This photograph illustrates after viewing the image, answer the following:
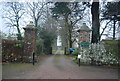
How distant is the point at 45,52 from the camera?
→ 16969 millimetres

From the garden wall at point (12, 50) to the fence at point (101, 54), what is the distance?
4.81 m

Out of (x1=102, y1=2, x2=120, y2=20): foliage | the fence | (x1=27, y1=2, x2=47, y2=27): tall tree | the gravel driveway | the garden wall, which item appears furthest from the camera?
(x1=27, y1=2, x2=47, y2=27): tall tree

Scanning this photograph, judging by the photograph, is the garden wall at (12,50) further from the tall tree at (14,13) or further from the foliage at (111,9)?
the tall tree at (14,13)

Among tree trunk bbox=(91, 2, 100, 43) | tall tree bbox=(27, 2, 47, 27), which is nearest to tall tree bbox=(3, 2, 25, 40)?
tall tree bbox=(27, 2, 47, 27)

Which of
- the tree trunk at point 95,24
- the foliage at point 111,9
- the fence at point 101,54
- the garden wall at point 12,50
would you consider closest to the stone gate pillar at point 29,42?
the garden wall at point 12,50

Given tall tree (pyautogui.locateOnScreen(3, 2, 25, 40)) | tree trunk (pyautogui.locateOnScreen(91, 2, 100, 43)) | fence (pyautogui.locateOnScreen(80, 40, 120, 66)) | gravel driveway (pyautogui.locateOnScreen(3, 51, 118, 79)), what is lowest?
gravel driveway (pyautogui.locateOnScreen(3, 51, 118, 79))

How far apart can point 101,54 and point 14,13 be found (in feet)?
47.0

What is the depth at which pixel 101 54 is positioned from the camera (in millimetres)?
7547

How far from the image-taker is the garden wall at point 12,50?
7465 mm

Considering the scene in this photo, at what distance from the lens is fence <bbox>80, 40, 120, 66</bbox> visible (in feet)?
23.7

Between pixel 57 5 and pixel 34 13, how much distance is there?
921 cm

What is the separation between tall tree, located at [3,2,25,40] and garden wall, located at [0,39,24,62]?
8.80 m

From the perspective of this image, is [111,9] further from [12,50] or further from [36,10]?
[36,10]

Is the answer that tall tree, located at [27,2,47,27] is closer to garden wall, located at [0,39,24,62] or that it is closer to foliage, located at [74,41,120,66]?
garden wall, located at [0,39,24,62]
